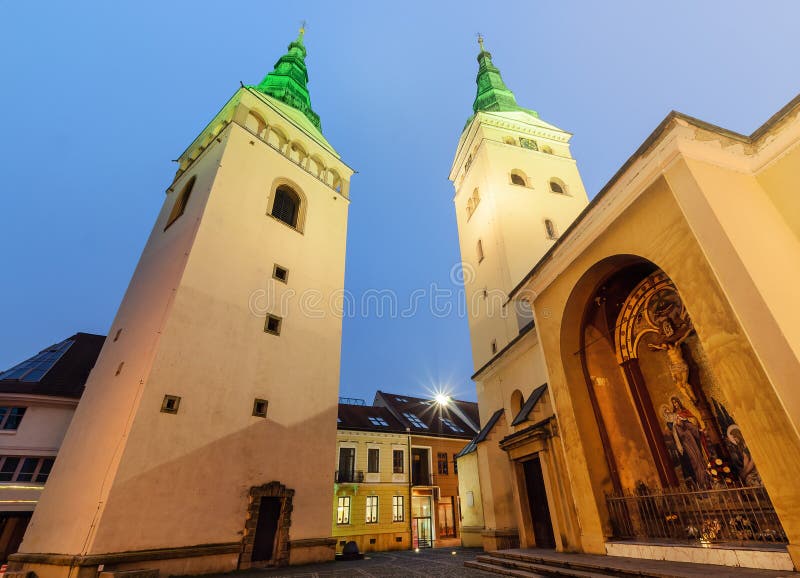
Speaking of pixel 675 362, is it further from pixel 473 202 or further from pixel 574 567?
pixel 473 202

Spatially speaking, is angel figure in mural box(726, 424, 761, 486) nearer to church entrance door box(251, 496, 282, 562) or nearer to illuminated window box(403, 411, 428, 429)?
church entrance door box(251, 496, 282, 562)

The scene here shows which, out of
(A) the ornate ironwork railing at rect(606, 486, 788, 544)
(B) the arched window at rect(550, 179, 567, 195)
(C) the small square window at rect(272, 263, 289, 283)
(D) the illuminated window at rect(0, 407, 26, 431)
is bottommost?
(A) the ornate ironwork railing at rect(606, 486, 788, 544)

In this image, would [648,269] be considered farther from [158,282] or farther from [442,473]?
[442,473]

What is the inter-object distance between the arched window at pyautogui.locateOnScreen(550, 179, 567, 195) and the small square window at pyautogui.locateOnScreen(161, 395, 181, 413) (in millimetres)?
20605

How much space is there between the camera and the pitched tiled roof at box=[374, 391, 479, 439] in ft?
95.9

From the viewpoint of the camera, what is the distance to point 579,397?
862cm

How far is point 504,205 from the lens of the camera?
19.4 m

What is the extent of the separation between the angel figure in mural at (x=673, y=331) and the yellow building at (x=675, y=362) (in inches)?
1.1

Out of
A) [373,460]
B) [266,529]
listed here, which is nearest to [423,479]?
[373,460]

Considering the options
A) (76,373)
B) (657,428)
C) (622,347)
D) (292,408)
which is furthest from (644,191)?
(76,373)

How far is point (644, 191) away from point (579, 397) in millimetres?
4666

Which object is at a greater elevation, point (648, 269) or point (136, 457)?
point (648, 269)

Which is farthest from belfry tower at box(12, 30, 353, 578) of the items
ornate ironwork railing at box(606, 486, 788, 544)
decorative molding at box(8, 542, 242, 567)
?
ornate ironwork railing at box(606, 486, 788, 544)

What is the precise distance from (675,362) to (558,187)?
15936mm
